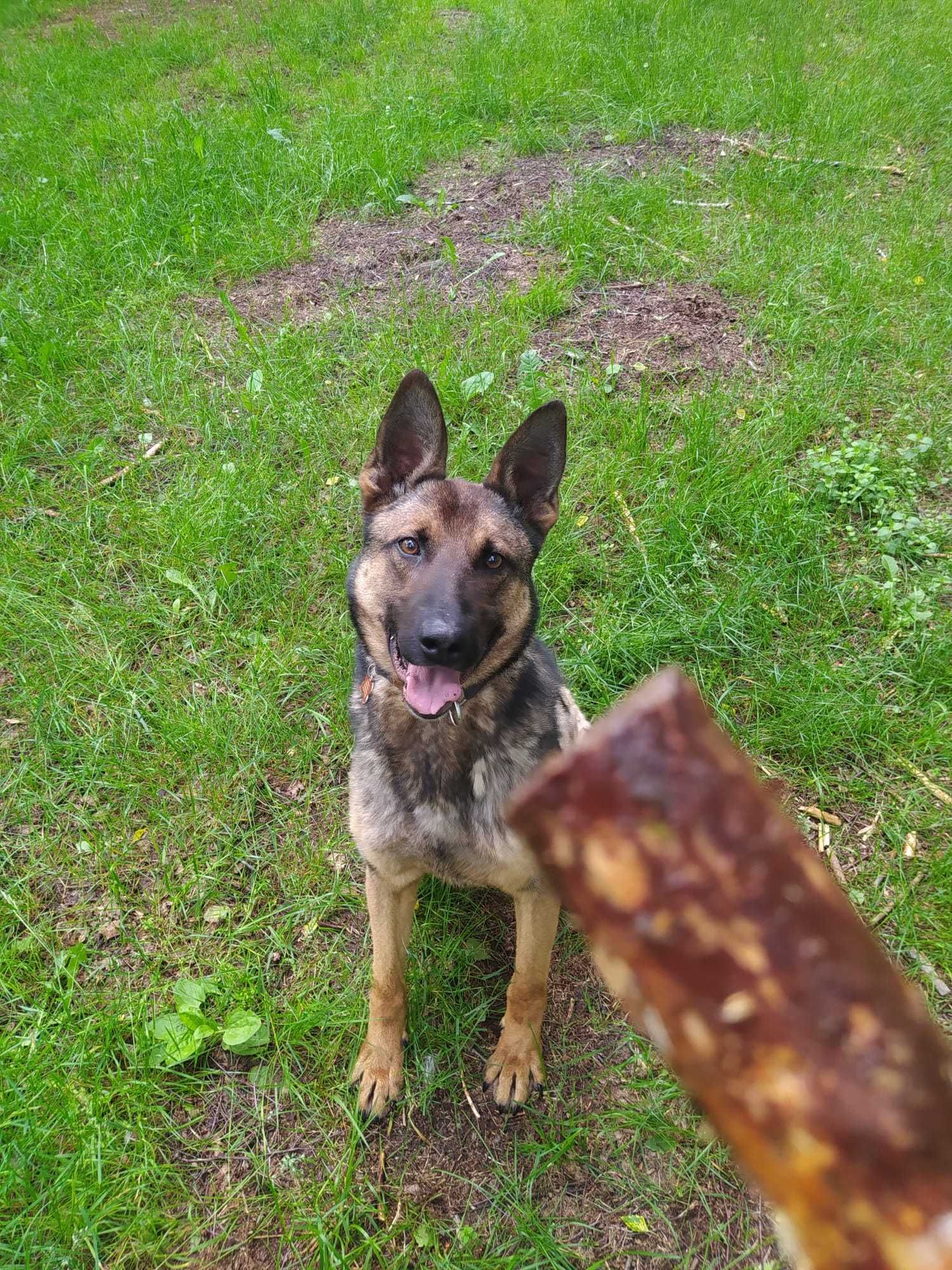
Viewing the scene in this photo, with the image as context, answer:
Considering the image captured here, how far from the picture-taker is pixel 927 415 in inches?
184

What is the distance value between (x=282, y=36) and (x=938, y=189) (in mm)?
7591

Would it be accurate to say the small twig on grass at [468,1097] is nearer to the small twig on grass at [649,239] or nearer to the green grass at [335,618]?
the green grass at [335,618]

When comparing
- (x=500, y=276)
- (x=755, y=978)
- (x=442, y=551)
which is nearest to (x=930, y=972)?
(x=442, y=551)

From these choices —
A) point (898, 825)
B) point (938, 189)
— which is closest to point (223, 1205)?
point (898, 825)

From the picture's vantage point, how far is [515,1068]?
2.62 meters

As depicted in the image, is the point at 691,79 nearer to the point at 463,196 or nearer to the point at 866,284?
the point at 463,196

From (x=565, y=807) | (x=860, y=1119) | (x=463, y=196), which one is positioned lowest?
(x=463, y=196)

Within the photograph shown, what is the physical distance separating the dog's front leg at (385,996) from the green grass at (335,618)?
9 cm

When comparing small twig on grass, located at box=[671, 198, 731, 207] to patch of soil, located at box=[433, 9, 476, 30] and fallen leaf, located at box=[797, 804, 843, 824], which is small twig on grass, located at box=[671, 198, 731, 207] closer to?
patch of soil, located at box=[433, 9, 476, 30]

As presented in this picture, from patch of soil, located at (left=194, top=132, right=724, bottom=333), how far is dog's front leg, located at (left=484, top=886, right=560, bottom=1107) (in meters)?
4.31

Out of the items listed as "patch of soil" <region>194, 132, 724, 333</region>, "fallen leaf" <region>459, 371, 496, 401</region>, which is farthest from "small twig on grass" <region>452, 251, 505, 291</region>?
"fallen leaf" <region>459, 371, 496, 401</region>

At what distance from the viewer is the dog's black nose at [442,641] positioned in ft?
7.54

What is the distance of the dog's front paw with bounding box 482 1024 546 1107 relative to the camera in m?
2.60

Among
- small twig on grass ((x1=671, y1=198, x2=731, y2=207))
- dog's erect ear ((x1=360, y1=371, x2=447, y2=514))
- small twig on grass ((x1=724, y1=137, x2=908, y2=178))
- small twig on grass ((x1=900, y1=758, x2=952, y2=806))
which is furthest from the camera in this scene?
small twig on grass ((x1=724, y1=137, x2=908, y2=178))
